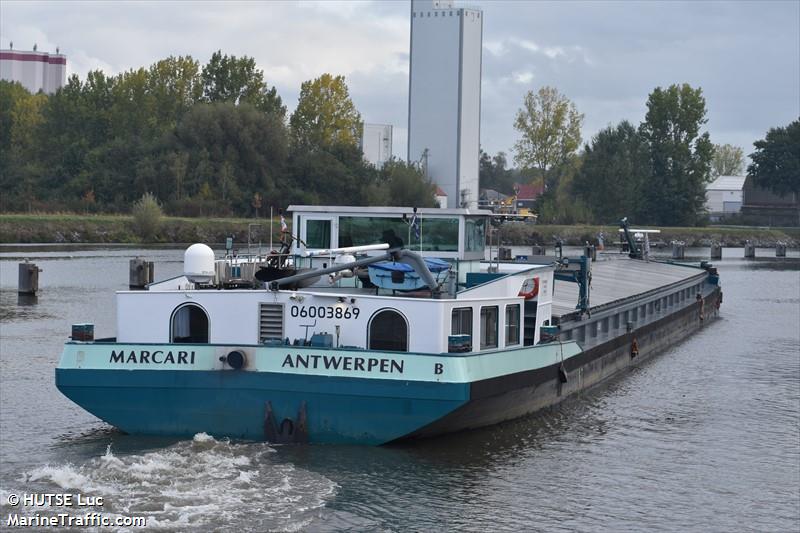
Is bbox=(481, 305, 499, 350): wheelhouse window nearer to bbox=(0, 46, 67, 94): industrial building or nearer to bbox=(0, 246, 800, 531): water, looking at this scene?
bbox=(0, 246, 800, 531): water

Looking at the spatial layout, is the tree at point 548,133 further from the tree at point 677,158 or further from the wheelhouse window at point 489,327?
the wheelhouse window at point 489,327

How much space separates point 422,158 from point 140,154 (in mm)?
→ 26584

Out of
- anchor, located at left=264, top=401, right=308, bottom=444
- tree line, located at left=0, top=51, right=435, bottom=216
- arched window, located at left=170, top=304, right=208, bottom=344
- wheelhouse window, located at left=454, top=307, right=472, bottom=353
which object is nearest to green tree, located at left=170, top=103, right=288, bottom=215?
tree line, located at left=0, top=51, right=435, bottom=216

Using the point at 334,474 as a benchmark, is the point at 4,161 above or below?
above

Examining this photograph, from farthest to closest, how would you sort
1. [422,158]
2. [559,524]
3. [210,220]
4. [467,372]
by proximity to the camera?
1. [422,158]
2. [210,220]
3. [467,372]
4. [559,524]

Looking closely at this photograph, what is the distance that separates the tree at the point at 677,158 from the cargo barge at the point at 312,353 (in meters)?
109

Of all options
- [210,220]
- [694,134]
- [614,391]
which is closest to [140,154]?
[210,220]

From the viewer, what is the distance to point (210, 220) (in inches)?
3383

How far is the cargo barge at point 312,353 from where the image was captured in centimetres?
1658

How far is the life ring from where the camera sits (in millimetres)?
20766

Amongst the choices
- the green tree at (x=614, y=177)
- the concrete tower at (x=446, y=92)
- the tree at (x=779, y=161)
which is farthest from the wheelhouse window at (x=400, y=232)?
the tree at (x=779, y=161)

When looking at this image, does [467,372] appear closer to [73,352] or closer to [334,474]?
[334,474]

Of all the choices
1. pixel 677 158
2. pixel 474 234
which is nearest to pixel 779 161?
pixel 677 158

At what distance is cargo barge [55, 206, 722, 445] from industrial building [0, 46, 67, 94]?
167011mm
